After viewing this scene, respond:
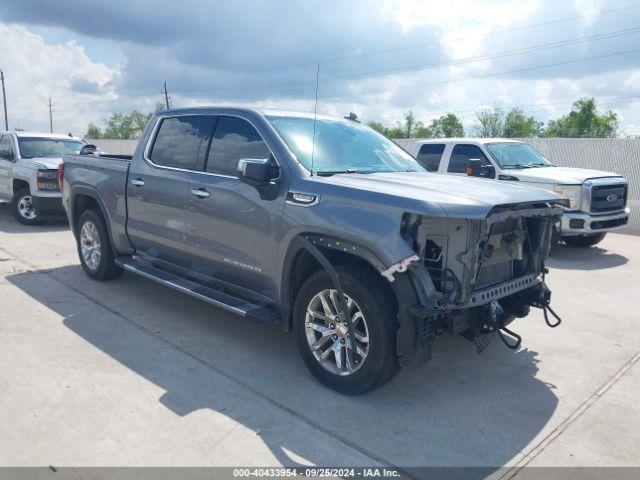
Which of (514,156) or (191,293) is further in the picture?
(514,156)

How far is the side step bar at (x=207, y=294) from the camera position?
448 centimetres

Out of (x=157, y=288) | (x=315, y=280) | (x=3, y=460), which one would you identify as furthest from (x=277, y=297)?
(x=157, y=288)

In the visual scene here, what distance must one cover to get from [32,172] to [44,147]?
1.23m

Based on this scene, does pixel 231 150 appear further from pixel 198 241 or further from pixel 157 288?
pixel 157 288

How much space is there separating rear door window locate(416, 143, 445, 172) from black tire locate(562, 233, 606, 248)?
2.72 metres

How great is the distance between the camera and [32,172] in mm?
10875

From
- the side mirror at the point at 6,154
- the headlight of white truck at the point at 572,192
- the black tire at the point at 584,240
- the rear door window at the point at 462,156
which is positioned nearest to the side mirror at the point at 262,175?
the headlight of white truck at the point at 572,192

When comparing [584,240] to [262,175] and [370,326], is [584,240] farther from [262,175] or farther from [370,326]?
[262,175]

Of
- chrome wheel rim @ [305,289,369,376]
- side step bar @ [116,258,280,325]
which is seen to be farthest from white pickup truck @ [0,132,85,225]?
chrome wheel rim @ [305,289,369,376]

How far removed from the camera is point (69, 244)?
31.1ft

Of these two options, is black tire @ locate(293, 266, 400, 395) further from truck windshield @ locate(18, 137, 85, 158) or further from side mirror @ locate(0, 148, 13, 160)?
side mirror @ locate(0, 148, 13, 160)

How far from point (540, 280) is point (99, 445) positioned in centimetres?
355

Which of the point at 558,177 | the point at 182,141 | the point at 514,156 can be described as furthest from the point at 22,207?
the point at 558,177

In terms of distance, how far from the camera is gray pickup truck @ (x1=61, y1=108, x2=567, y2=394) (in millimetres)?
3709
